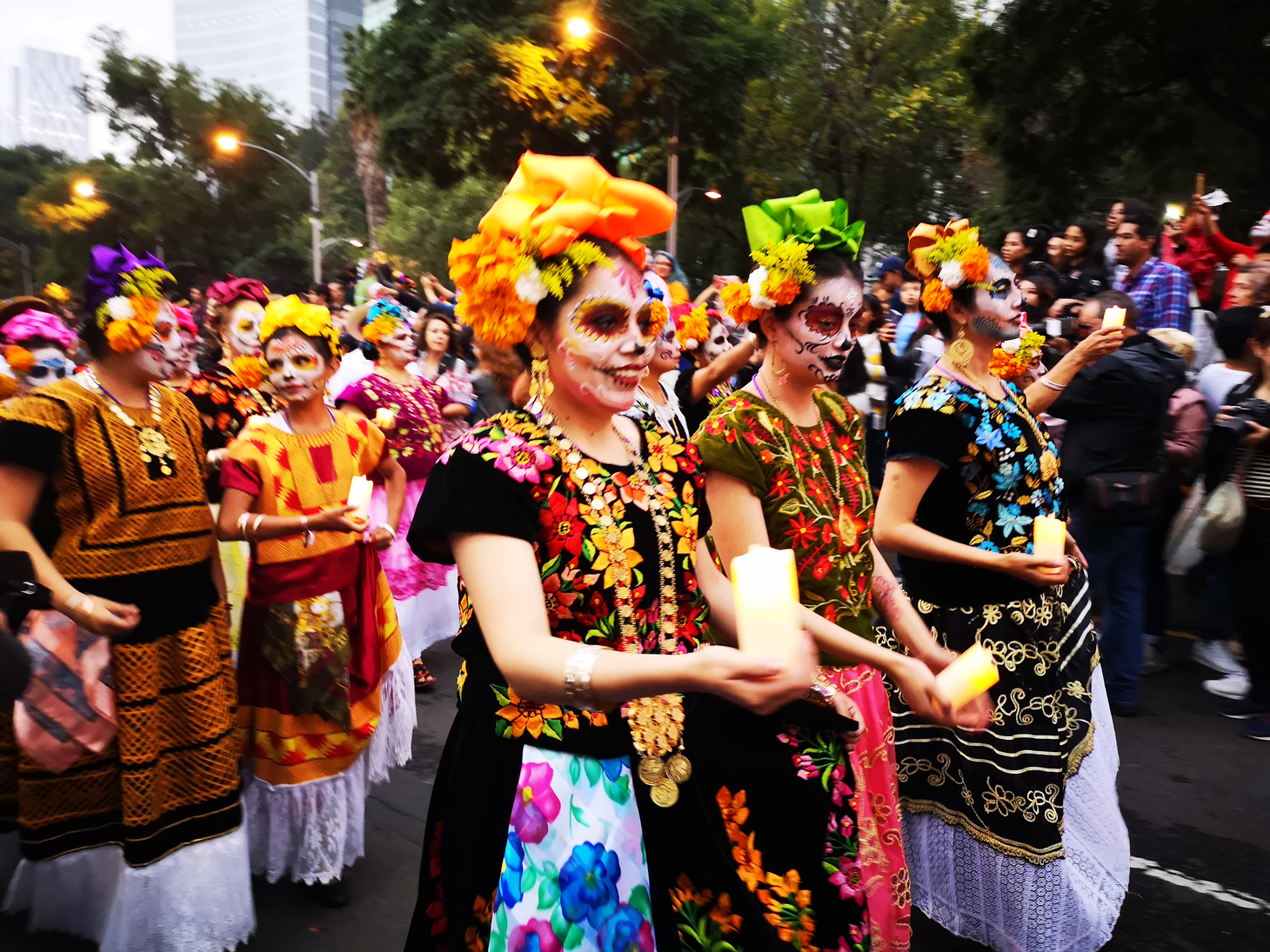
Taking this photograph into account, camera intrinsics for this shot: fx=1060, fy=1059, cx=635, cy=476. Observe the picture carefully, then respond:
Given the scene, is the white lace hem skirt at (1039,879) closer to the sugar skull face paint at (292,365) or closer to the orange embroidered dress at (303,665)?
the orange embroidered dress at (303,665)

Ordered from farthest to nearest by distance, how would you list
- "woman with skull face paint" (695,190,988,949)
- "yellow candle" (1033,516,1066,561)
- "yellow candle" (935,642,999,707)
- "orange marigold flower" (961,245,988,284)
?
"orange marigold flower" (961,245,988,284) → "yellow candle" (1033,516,1066,561) → "woman with skull face paint" (695,190,988,949) → "yellow candle" (935,642,999,707)

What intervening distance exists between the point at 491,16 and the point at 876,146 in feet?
37.9

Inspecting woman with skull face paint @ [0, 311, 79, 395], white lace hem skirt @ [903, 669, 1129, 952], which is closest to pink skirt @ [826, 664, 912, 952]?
white lace hem skirt @ [903, 669, 1129, 952]

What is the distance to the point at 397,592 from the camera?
6562mm

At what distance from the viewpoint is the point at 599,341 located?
2.09 meters

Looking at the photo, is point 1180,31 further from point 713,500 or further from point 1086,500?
point 713,500

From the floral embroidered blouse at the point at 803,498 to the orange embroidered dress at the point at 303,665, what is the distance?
1948 millimetres

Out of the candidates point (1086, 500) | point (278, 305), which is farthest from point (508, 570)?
point (1086, 500)

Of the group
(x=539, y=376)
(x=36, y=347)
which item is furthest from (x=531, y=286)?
(x=36, y=347)

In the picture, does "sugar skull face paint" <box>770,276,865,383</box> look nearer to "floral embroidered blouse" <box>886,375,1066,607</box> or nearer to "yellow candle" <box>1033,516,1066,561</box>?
"floral embroidered blouse" <box>886,375,1066,607</box>

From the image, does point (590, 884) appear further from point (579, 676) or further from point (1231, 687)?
point (1231, 687)

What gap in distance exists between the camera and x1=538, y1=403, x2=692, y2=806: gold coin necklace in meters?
1.97

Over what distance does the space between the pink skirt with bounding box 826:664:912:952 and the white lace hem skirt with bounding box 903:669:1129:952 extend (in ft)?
2.15

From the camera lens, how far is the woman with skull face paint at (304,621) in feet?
13.0
